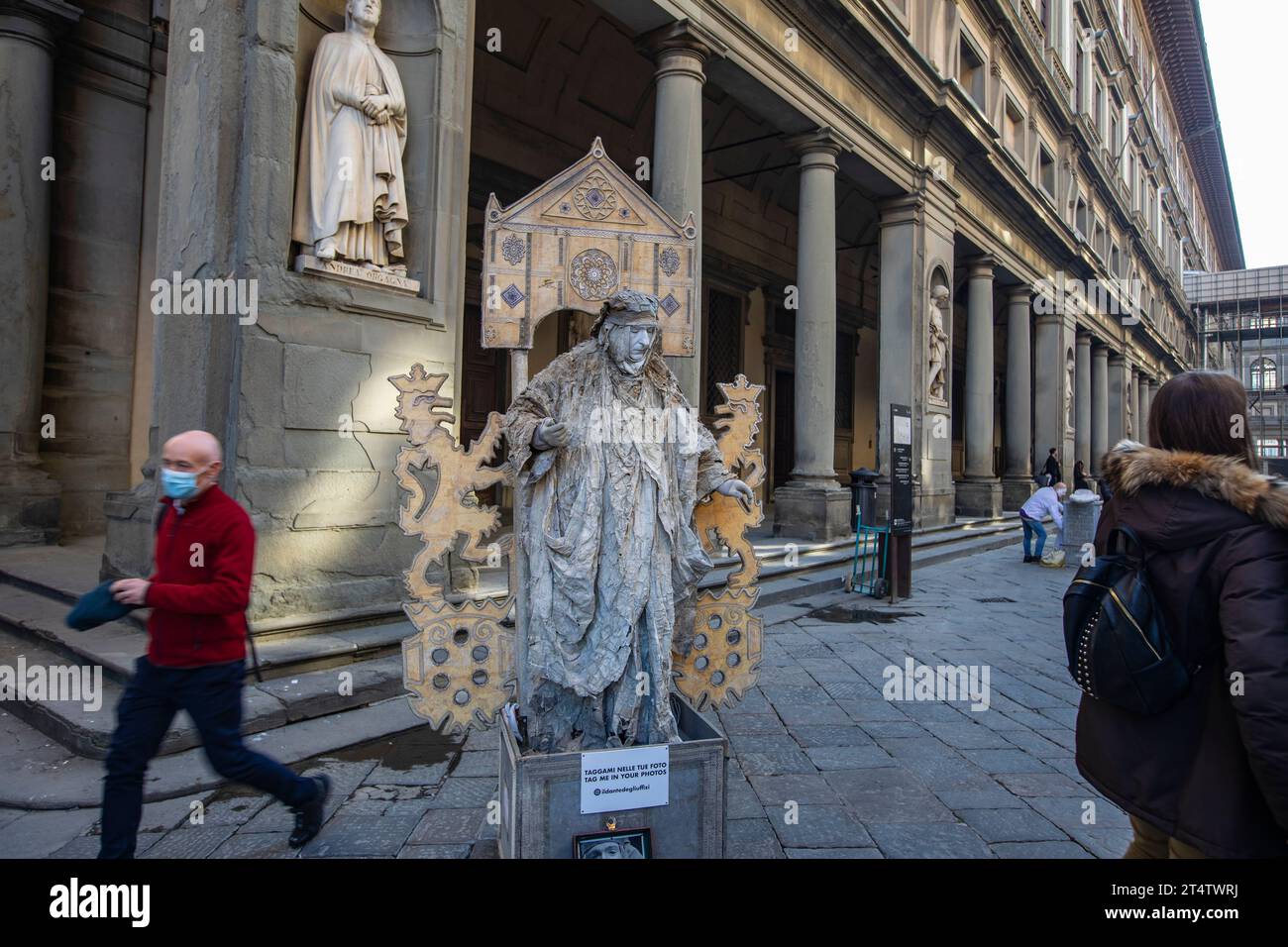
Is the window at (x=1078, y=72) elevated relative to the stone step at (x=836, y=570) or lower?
elevated

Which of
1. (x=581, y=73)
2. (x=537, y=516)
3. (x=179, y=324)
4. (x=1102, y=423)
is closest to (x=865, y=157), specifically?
(x=581, y=73)

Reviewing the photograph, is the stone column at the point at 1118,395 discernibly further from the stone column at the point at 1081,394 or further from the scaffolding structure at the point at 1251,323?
the scaffolding structure at the point at 1251,323

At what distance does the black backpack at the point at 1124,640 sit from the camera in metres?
1.65

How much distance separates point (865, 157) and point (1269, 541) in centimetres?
985

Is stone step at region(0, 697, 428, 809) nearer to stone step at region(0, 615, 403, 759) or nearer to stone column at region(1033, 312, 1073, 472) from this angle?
stone step at region(0, 615, 403, 759)

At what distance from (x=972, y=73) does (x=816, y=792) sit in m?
14.9

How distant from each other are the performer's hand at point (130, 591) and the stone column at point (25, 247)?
5644 millimetres

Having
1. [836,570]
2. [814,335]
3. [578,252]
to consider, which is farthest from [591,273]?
[814,335]

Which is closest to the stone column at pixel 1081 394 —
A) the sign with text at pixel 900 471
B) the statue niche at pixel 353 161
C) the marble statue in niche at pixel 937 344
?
the marble statue in niche at pixel 937 344

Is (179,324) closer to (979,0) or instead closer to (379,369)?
(379,369)

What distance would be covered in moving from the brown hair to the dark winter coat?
6 centimetres

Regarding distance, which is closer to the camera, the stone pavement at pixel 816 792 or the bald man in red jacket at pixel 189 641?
the bald man in red jacket at pixel 189 641

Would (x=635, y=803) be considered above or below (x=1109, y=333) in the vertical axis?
below
